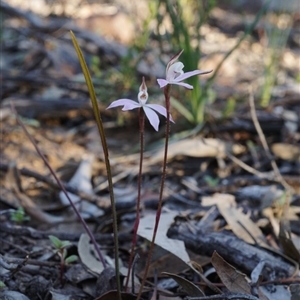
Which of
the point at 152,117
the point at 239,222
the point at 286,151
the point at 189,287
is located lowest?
the point at 286,151

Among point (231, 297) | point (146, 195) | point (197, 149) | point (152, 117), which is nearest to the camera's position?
point (152, 117)

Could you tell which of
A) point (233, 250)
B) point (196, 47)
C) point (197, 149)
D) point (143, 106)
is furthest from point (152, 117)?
point (196, 47)

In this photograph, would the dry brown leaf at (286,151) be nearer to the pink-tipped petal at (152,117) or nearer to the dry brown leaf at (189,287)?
the dry brown leaf at (189,287)

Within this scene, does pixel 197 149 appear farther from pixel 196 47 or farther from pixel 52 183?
pixel 52 183

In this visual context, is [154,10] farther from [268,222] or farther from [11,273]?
[11,273]

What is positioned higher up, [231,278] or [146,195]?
[231,278]

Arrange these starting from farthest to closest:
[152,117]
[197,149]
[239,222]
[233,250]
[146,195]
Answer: [197,149] < [146,195] < [239,222] < [233,250] < [152,117]

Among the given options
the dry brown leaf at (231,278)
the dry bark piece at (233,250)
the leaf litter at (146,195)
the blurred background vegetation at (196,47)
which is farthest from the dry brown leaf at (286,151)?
the dry brown leaf at (231,278)

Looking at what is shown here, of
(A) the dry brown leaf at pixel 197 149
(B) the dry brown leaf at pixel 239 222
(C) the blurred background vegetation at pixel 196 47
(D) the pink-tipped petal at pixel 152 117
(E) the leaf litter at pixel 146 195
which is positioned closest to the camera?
(D) the pink-tipped petal at pixel 152 117

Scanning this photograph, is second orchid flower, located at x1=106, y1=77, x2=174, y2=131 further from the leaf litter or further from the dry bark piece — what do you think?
the dry bark piece

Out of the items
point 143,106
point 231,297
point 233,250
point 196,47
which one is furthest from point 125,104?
point 196,47

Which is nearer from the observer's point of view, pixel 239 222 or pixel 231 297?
pixel 231 297

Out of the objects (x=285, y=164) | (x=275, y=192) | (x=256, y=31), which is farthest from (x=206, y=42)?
(x=275, y=192)
